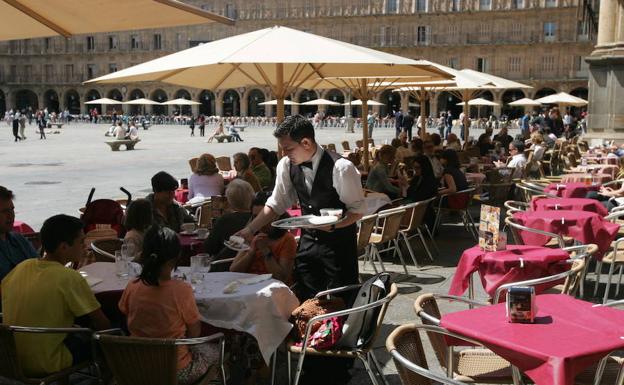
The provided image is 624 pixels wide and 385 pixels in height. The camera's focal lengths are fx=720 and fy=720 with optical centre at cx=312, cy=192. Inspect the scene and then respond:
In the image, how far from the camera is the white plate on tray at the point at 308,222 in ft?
10.9

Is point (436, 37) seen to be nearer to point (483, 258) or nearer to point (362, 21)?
point (362, 21)

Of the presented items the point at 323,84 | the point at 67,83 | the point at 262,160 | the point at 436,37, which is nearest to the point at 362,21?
the point at 436,37

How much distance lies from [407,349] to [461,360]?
66 cm

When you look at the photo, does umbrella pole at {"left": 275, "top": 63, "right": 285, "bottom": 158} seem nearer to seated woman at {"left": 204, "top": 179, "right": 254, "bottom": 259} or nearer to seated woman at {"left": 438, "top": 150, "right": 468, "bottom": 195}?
seated woman at {"left": 438, "top": 150, "right": 468, "bottom": 195}

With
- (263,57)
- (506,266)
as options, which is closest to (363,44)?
(263,57)

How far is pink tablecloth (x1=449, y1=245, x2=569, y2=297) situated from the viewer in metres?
4.07

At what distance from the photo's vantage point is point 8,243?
4.07 metres

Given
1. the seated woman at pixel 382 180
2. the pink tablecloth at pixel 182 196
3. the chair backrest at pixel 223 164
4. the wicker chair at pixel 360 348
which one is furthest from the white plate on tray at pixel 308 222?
the chair backrest at pixel 223 164

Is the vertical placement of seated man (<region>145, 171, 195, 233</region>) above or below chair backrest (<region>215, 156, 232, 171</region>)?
above

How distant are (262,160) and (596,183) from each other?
3.68 metres

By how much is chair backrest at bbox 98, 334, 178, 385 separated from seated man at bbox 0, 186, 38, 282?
1406mm

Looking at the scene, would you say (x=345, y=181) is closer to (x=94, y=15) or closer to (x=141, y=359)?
(x=141, y=359)

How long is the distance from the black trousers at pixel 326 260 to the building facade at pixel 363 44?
122ft

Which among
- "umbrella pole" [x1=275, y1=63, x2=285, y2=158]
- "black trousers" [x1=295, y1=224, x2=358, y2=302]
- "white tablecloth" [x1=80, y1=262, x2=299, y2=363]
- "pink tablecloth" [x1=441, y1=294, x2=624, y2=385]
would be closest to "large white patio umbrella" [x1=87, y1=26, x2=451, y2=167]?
"umbrella pole" [x1=275, y1=63, x2=285, y2=158]
